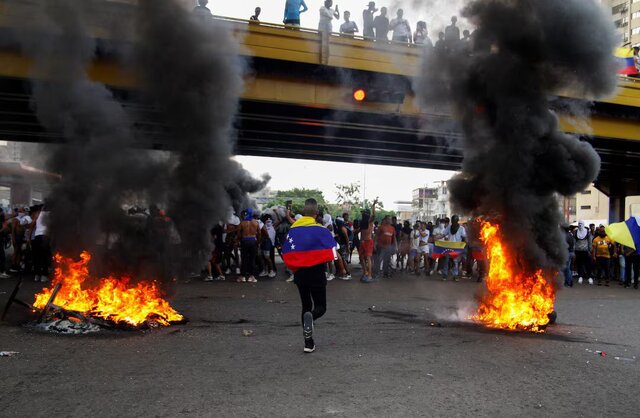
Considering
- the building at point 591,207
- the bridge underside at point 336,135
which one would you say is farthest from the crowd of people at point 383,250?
the building at point 591,207

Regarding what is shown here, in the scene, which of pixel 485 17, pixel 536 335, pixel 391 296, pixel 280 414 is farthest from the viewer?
pixel 391 296

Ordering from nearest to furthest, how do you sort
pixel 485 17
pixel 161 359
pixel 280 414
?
pixel 280 414 → pixel 161 359 → pixel 485 17

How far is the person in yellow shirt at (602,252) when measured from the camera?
14.3 m

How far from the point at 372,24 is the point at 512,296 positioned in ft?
25.7

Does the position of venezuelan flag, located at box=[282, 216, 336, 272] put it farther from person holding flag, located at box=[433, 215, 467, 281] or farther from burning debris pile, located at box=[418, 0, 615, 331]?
person holding flag, located at box=[433, 215, 467, 281]

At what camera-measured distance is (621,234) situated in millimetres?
13070

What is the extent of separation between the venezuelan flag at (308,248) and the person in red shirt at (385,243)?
26.0 ft

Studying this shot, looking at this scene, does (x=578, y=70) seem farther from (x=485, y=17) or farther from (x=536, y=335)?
(x=536, y=335)

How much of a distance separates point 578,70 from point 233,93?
498 cm

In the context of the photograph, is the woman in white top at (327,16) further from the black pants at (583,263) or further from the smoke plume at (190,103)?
the black pants at (583,263)

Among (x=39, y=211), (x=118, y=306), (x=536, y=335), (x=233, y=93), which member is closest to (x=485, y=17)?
(x=233, y=93)

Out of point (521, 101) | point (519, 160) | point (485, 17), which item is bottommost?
point (519, 160)

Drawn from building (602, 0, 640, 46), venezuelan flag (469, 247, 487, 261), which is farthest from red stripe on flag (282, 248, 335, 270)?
building (602, 0, 640, 46)

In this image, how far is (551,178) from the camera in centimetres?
729
